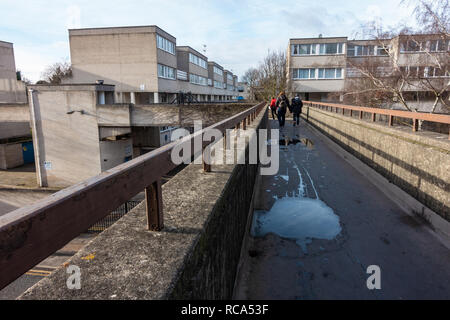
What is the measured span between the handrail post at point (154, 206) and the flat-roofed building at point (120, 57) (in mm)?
39946

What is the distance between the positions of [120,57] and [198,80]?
2642 cm

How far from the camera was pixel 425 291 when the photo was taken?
344 centimetres

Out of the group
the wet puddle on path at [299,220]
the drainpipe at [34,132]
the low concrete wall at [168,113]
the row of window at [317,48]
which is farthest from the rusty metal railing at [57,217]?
the row of window at [317,48]

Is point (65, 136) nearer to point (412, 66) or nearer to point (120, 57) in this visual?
point (120, 57)

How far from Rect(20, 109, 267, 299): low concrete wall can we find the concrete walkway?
2.68 ft

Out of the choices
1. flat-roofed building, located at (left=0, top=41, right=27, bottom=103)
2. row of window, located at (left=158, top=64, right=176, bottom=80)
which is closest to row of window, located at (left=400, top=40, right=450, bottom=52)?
row of window, located at (left=158, top=64, right=176, bottom=80)

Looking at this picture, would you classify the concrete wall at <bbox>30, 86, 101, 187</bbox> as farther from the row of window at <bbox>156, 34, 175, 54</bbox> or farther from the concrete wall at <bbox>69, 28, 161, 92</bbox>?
the row of window at <bbox>156, 34, 175, 54</bbox>

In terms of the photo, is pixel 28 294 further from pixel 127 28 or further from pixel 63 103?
pixel 127 28

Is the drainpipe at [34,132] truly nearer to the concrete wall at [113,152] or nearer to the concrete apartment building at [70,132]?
the concrete apartment building at [70,132]

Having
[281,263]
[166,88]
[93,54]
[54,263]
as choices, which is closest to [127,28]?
[93,54]

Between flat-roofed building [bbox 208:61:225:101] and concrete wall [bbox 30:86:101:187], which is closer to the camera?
concrete wall [bbox 30:86:101:187]

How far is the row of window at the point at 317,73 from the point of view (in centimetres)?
4759

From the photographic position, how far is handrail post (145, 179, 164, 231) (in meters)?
2.09

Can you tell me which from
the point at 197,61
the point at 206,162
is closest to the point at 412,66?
the point at 206,162
